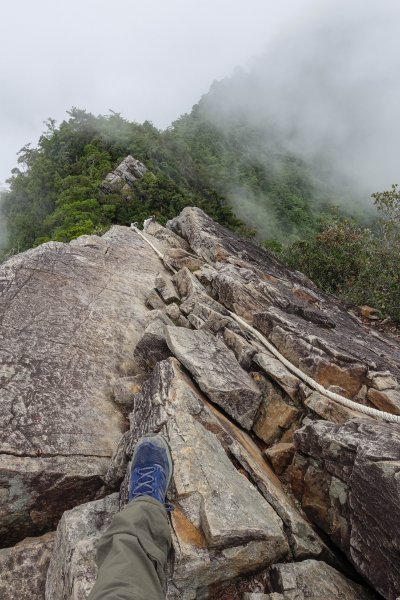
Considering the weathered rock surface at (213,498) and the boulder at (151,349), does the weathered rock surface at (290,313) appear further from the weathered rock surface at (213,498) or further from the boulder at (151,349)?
the boulder at (151,349)

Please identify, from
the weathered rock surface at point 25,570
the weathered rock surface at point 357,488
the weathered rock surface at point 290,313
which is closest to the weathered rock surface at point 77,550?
the weathered rock surface at point 25,570

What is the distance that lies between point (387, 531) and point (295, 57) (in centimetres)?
16830

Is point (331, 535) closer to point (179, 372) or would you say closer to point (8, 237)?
point (179, 372)

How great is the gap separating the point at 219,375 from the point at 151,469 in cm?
189

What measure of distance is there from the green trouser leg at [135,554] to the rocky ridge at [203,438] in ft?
0.87

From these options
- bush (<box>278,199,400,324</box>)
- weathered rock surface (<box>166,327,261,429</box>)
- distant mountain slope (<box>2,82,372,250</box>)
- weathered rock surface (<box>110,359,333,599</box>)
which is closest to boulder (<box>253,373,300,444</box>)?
weathered rock surface (<box>166,327,261,429</box>)

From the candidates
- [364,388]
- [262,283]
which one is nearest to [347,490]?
[364,388]

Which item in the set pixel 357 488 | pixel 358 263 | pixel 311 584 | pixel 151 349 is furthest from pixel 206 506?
pixel 358 263

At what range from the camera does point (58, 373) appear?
5.52 metres

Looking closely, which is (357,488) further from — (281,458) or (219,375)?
(219,375)

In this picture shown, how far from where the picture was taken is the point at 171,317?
300 inches

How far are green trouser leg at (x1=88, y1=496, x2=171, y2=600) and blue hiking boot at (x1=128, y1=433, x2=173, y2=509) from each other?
153 millimetres

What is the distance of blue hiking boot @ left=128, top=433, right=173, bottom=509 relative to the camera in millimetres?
3723

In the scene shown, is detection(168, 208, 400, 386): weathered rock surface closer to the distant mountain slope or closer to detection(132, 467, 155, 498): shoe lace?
detection(132, 467, 155, 498): shoe lace
